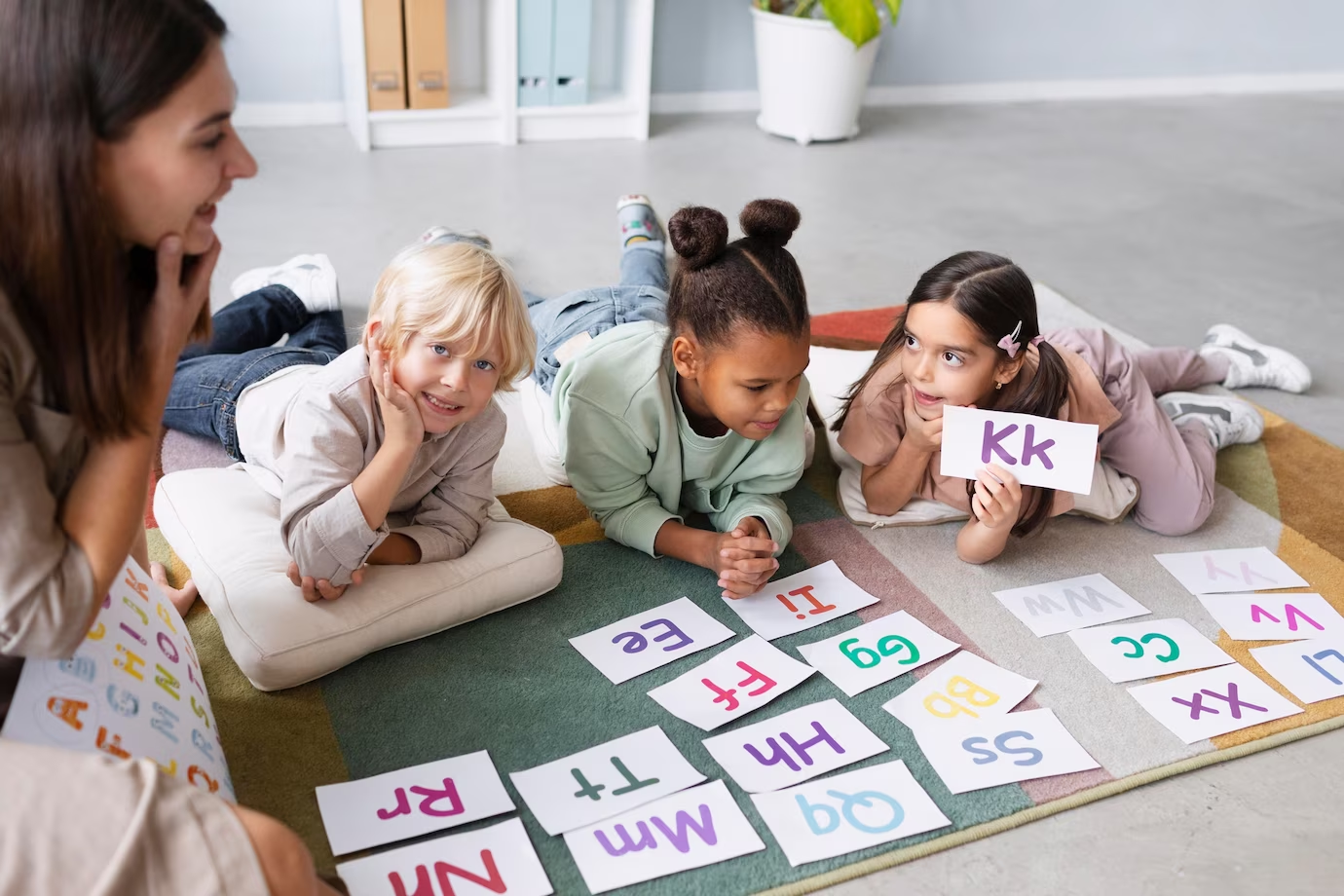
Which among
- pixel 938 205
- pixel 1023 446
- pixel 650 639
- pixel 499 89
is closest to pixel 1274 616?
pixel 1023 446

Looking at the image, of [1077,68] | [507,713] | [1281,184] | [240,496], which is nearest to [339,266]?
[240,496]

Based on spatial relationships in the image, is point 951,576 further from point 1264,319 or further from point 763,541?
point 1264,319

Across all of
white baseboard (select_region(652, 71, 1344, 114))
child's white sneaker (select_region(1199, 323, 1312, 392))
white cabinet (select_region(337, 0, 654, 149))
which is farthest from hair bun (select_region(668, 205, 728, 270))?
white baseboard (select_region(652, 71, 1344, 114))

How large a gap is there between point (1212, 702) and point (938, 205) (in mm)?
2273

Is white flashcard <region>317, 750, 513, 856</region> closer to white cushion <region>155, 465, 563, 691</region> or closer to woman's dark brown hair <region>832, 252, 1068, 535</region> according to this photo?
white cushion <region>155, 465, 563, 691</region>

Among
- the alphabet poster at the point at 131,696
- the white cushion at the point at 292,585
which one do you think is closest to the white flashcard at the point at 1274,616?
the white cushion at the point at 292,585

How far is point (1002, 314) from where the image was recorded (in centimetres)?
176

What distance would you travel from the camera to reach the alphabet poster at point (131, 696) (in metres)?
1.08

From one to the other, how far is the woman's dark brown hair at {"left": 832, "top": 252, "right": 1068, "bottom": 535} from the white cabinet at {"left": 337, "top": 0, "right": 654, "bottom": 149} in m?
2.27

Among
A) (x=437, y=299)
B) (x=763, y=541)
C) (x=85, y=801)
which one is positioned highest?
(x=437, y=299)

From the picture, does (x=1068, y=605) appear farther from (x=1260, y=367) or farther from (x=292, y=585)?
(x=292, y=585)

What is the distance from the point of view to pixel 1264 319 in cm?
298

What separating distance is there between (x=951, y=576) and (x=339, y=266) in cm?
168

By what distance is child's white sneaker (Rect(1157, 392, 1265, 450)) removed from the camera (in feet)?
7.52
